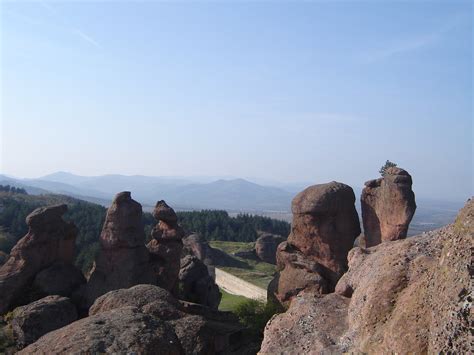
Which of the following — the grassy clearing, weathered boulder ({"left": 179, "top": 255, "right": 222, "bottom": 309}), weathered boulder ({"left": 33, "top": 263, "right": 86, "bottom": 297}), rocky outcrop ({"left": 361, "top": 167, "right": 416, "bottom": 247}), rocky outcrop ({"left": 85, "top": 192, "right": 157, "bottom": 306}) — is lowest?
the grassy clearing

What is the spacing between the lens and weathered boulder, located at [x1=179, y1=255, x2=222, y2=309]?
1158 inches

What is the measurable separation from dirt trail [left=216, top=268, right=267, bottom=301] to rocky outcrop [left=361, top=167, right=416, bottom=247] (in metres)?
14.3

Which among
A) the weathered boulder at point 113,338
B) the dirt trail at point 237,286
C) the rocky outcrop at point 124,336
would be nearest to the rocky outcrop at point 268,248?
the dirt trail at point 237,286

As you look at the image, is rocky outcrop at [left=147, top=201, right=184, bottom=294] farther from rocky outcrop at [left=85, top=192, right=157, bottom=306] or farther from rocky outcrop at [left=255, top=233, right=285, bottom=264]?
rocky outcrop at [left=255, top=233, right=285, bottom=264]

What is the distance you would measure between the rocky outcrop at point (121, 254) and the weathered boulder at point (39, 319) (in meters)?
3.70

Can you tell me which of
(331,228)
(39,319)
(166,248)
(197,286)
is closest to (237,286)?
(197,286)

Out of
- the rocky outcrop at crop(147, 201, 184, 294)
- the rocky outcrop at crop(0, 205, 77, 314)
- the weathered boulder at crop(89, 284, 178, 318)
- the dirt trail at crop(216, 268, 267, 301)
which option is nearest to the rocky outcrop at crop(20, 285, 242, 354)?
the weathered boulder at crop(89, 284, 178, 318)

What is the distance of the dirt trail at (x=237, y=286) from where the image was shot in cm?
3966

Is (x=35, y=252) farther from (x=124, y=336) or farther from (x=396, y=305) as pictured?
(x=396, y=305)

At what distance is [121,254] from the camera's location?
85.4 ft

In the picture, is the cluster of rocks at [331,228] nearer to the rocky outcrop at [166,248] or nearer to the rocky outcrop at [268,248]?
the rocky outcrop at [166,248]

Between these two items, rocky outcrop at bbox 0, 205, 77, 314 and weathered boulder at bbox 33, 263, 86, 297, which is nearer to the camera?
rocky outcrop at bbox 0, 205, 77, 314

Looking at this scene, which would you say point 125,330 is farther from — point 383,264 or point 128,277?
point 128,277

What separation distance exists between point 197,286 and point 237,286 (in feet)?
49.7
